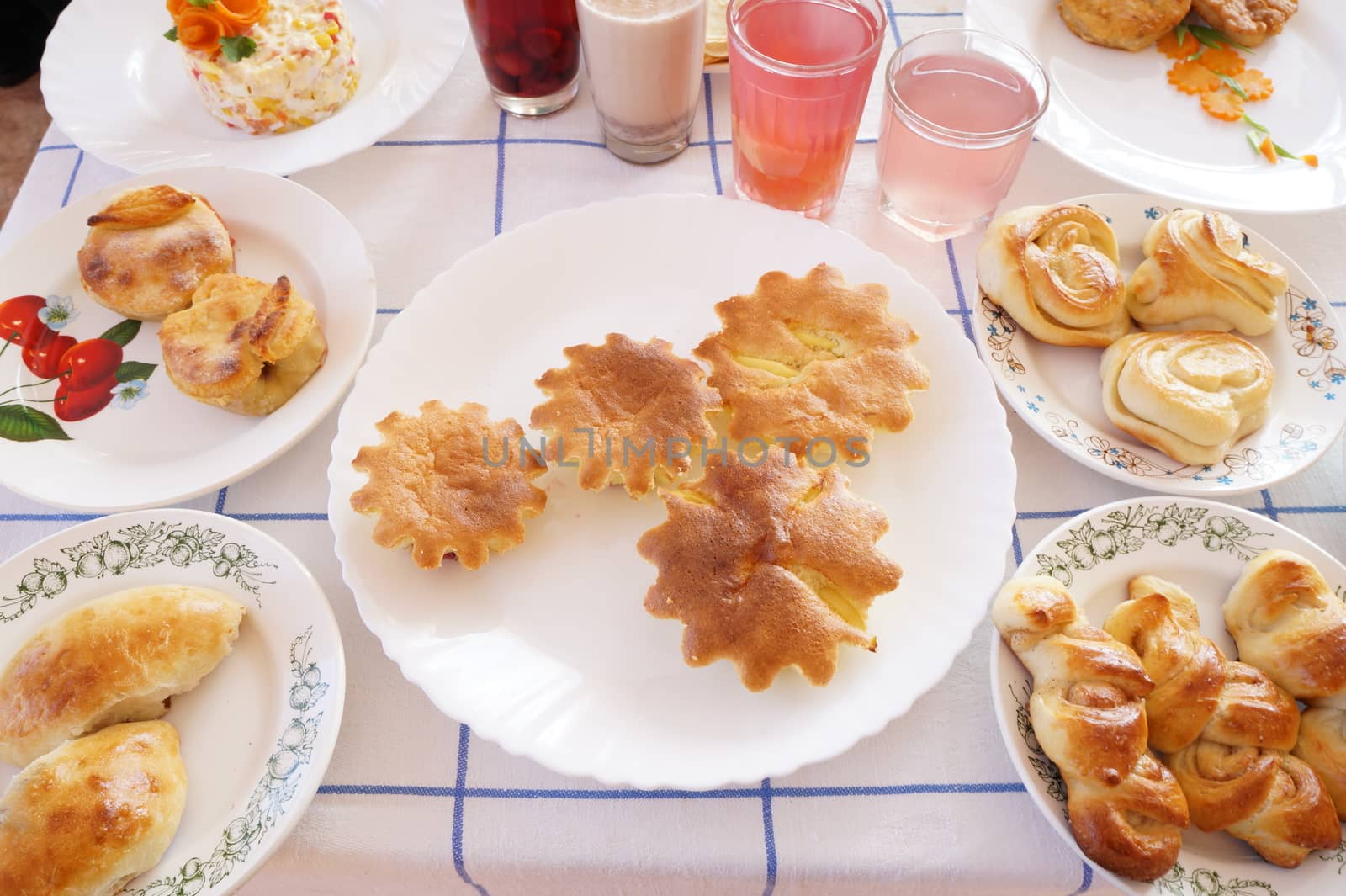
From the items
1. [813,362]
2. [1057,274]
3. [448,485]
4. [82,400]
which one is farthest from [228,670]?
[1057,274]

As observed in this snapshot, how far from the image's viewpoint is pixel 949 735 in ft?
4.10

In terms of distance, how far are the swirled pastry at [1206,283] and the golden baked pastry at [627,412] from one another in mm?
819

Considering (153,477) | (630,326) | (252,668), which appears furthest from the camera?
(630,326)

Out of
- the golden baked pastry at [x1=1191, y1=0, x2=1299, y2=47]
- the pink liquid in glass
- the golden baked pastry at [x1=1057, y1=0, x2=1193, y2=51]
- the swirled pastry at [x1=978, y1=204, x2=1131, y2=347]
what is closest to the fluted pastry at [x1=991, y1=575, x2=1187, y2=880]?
the swirled pastry at [x1=978, y1=204, x2=1131, y2=347]

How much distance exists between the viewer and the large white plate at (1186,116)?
1.73 m

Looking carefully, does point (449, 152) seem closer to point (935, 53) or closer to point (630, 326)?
point (630, 326)

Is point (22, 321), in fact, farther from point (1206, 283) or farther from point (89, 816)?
point (1206, 283)

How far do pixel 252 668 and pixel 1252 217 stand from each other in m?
2.08

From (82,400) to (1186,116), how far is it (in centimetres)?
232

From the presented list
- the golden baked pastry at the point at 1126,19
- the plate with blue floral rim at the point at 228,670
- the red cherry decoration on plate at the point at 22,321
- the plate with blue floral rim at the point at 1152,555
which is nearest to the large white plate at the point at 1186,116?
the golden baked pastry at the point at 1126,19

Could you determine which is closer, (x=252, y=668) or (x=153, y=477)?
(x=252, y=668)

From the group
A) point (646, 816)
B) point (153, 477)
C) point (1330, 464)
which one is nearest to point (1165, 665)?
point (1330, 464)

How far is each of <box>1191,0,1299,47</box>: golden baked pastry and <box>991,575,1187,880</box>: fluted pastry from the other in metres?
1.55

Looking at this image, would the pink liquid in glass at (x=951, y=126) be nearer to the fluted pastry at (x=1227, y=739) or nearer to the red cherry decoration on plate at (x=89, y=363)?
the fluted pastry at (x=1227, y=739)
